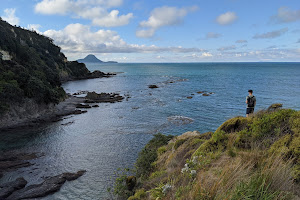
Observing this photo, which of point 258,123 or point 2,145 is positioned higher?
point 258,123

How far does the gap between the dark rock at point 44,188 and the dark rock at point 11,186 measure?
1.25 ft

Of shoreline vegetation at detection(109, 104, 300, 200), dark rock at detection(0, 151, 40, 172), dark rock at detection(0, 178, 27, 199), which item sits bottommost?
dark rock at detection(0, 178, 27, 199)

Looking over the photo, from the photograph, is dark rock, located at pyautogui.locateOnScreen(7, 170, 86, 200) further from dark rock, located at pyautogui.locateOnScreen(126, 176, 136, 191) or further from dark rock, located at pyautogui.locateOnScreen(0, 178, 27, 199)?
dark rock, located at pyautogui.locateOnScreen(126, 176, 136, 191)

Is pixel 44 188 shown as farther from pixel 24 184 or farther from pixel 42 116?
pixel 42 116

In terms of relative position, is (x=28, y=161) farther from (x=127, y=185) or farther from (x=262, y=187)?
(x=262, y=187)

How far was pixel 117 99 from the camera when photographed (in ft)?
179

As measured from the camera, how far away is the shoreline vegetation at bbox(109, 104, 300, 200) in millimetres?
4541

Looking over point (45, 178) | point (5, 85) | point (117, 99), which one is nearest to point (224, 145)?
point (45, 178)

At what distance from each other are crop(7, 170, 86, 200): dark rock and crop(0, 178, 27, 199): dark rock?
38 centimetres

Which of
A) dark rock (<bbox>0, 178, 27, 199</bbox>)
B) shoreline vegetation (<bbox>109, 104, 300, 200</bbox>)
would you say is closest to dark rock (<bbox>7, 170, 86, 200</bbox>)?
dark rock (<bbox>0, 178, 27, 199</bbox>)

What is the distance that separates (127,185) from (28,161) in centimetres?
1244

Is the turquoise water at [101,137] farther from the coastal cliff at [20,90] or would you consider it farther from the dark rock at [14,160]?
the coastal cliff at [20,90]

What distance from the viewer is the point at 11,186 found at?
1536 cm

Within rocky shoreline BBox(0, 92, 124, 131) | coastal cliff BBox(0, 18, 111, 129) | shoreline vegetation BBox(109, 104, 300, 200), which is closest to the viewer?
shoreline vegetation BBox(109, 104, 300, 200)
